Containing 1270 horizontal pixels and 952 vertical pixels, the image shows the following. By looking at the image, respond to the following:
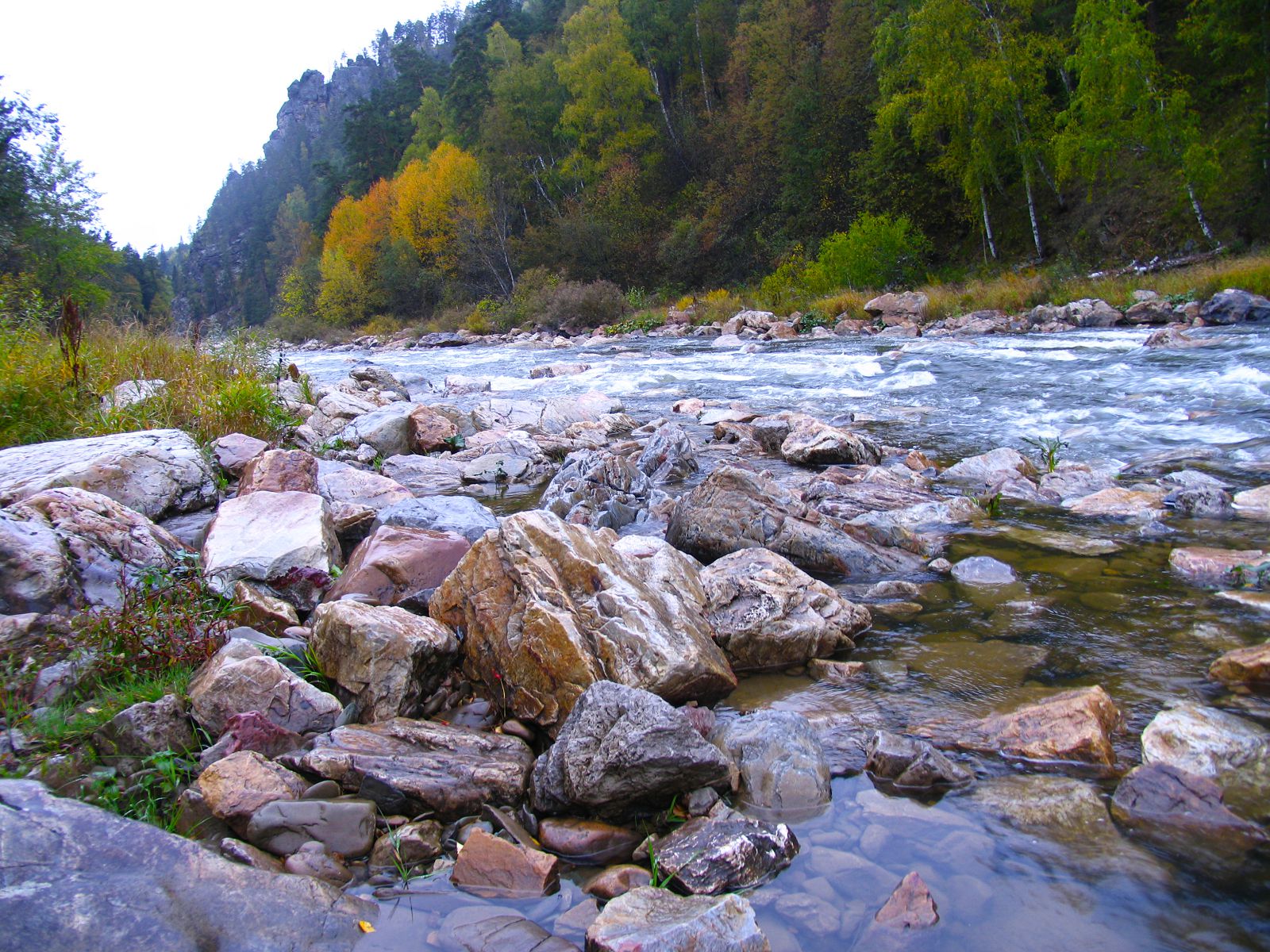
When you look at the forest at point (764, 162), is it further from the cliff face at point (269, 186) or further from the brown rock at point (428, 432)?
the cliff face at point (269, 186)

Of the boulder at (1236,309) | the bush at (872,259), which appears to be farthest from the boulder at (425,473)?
the bush at (872,259)

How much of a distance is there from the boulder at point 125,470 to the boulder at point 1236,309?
1629cm

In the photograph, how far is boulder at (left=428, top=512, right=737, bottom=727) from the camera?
2.88 metres

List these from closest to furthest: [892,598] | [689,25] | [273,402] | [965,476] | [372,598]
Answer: [372,598]
[892,598]
[965,476]
[273,402]
[689,25]

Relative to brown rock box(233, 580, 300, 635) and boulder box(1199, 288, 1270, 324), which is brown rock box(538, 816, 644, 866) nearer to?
brown rock box(233, 580, 300, 635)

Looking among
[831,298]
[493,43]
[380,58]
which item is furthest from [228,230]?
→ [831,298]

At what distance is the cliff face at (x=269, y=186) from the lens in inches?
3725

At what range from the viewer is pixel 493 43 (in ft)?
163

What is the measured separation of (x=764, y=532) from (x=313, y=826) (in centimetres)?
315

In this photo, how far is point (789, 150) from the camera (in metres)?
32.4

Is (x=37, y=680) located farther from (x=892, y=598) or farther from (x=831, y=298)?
(x=831, y=298)

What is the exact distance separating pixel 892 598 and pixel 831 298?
20.5 meters

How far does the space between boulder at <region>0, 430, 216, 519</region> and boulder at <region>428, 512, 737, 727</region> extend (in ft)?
8.17

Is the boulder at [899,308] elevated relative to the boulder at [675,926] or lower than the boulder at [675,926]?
elevated
